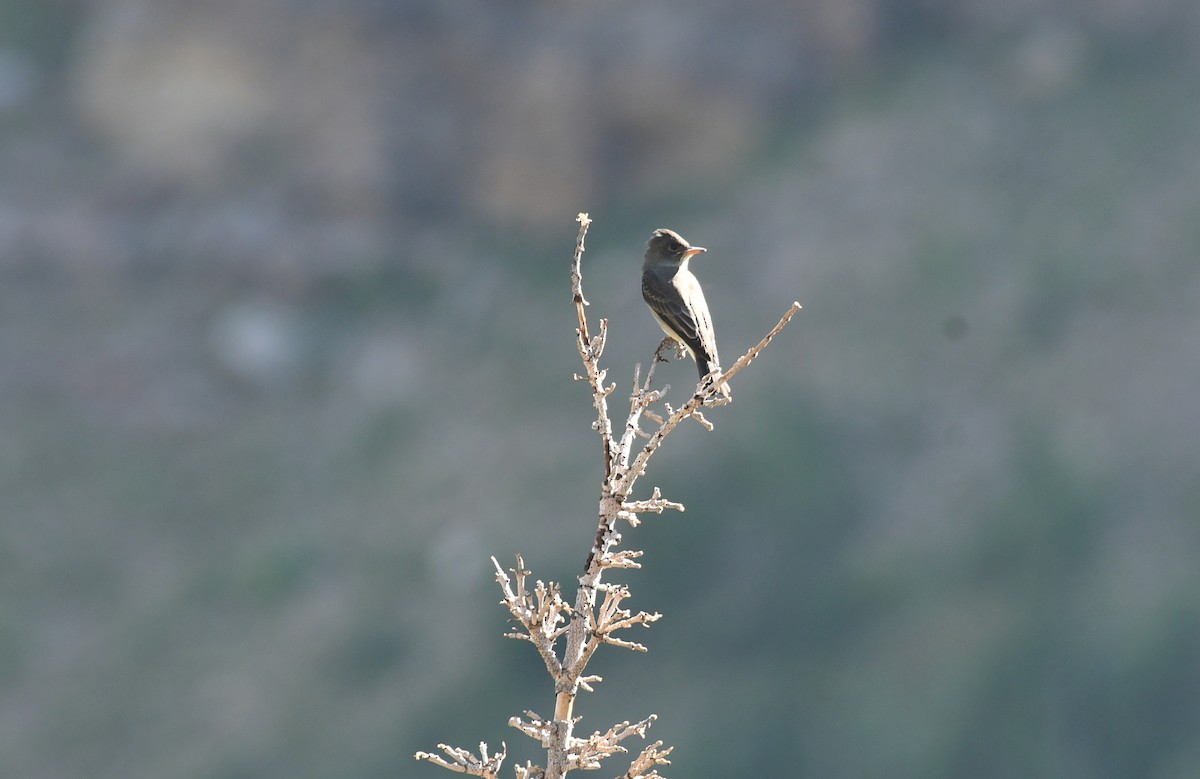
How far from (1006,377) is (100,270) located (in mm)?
22932

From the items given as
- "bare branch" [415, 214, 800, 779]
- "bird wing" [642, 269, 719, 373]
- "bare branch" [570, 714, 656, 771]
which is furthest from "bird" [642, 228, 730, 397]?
"bare branch" [570, 714, 656, 771]

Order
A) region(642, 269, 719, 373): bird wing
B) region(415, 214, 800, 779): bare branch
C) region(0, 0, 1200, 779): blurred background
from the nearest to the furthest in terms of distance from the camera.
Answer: region(415, 214, 800, 779): bare branch < region(642, 269, 719, 373): bird wing < region(0, 0, 1200, 779): blurred background

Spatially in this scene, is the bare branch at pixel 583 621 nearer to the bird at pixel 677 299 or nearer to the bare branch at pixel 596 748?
the bare branch at pixel 596 748

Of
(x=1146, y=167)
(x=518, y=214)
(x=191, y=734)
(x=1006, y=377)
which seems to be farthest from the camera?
(x=518, y=214)

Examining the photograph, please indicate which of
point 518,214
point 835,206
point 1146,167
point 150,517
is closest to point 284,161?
point 518,214

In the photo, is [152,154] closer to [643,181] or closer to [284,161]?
[284,161]

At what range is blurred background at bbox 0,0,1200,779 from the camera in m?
26.9

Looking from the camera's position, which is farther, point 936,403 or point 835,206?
point 835,206

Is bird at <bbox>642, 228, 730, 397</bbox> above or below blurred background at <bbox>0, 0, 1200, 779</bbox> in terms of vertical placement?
below

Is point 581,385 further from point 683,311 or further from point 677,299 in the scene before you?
point 683,311

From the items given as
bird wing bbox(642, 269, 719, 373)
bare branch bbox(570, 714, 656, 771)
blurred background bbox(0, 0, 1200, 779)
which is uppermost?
blurred background bbox(0, 0, 1200, 779)

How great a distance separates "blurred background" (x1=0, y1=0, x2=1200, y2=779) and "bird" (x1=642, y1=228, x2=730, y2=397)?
15.8 metres

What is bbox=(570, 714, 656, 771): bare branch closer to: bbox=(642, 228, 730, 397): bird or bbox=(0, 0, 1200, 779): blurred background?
bbox=(642, 228, 730, 397): bird

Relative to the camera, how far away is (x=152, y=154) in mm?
41656
